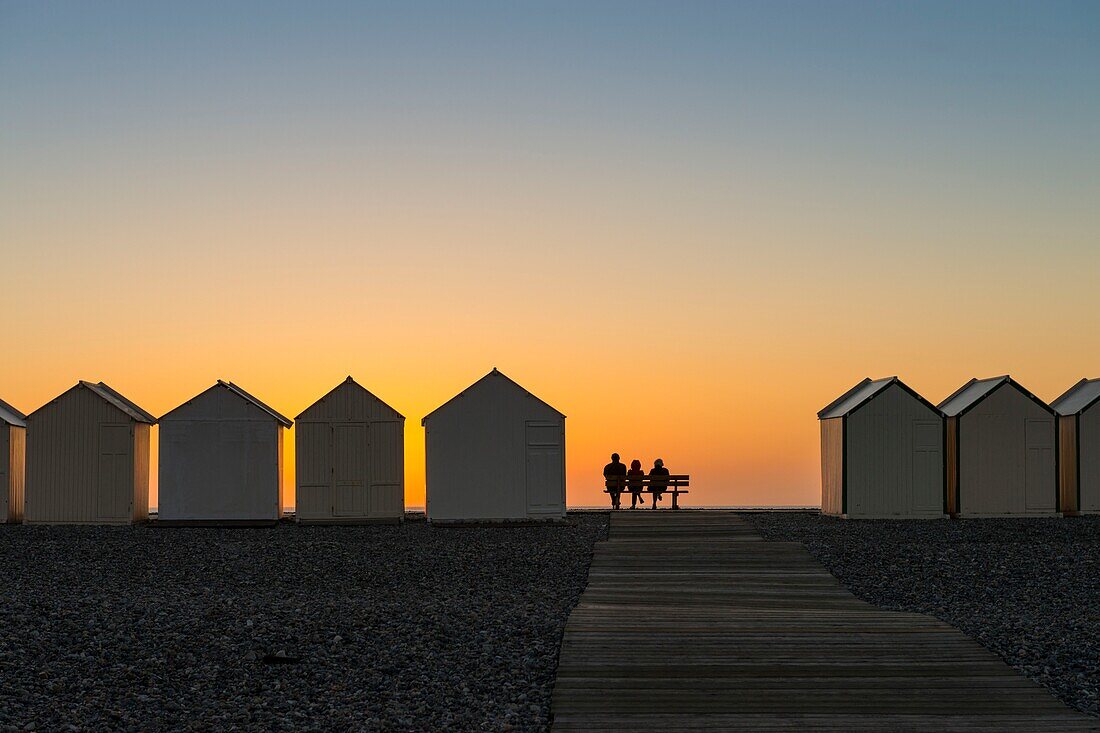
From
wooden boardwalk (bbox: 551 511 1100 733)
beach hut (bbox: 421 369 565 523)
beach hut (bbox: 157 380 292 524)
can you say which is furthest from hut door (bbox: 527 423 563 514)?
wooden boardwalk (bbox: 551 511 1100 733)

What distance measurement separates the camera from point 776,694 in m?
11.2

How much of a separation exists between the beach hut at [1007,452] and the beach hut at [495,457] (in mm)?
9368

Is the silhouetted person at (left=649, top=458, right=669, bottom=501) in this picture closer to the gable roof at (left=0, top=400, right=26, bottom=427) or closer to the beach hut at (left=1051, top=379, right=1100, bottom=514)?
the beach hut at (left=1051, top=379, right=1100, bottom=514)

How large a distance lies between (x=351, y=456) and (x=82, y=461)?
20.5 feet

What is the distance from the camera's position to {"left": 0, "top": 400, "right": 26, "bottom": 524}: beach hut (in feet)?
97.8

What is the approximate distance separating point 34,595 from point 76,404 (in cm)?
1338

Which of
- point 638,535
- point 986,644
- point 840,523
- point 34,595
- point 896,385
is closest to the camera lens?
point 986,644

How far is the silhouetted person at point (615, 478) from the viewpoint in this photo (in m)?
31.9

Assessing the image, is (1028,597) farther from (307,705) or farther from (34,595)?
(34,595)

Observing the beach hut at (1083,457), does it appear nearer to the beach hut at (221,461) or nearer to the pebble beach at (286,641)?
the pebble beach at (286,641)

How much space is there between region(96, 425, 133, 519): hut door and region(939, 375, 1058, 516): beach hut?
734 inches

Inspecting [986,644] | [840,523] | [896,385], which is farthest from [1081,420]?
[986,644]

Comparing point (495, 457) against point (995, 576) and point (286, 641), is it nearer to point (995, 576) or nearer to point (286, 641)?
point (995, 576)

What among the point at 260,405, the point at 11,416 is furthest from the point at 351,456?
the point at 11,416
